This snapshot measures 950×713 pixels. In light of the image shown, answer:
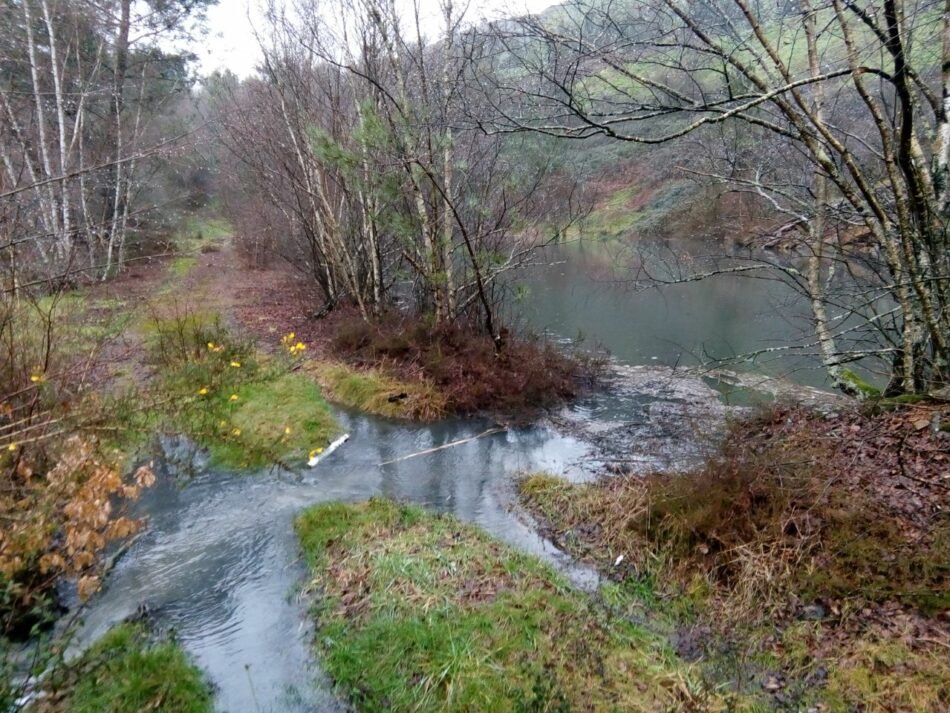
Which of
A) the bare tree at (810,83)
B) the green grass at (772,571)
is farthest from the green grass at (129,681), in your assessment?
the bare tree at (810,83)

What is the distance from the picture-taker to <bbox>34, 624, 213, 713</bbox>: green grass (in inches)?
134

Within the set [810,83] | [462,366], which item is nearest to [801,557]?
[810,83]

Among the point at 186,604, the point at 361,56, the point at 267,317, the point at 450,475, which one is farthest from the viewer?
the point at 267,317

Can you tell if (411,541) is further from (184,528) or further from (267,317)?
(267,317)

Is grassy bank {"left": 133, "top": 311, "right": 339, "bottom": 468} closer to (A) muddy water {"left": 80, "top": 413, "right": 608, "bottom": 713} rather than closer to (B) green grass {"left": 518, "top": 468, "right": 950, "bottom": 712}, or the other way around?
(A) muddy water {"left": 80, "top": 413, "right": 608, "bottom": 713}

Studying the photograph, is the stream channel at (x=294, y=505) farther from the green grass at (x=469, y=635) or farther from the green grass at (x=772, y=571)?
the green grass at (x=772, y=571)

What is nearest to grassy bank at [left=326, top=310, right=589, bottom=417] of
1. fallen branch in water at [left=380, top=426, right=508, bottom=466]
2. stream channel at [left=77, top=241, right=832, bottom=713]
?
stream channel at [left=77, top=241, right=832, bottom=713]

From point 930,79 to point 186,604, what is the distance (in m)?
9.21

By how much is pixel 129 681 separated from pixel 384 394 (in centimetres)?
573

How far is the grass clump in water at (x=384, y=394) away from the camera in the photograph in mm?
8914

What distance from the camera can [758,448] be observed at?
5805 mm

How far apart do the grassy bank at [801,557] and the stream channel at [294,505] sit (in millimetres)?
665

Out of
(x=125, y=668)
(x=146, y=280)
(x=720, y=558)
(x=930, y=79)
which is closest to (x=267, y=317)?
(x=146, y=280)

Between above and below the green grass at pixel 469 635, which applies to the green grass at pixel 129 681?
above
